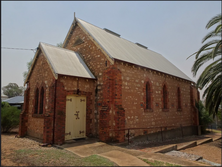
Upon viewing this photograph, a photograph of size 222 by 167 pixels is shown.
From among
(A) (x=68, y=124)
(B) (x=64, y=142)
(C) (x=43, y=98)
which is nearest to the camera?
(B) (x=64, y=142)

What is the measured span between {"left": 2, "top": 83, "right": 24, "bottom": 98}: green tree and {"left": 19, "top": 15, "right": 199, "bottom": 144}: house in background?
4557cm

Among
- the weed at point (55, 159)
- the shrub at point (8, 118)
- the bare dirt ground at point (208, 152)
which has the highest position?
the shrub at point (8, 118)

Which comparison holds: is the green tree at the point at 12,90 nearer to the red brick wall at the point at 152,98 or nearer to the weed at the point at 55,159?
the red brick wall at the point at 152,98

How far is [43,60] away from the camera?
1176 centimetres

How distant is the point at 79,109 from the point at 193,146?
7.96m

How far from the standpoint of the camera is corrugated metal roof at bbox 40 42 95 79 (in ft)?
34.9

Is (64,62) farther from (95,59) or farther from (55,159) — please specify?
(55,159)

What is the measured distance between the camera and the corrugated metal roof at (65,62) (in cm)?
1065

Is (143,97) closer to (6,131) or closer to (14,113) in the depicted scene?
(14,113)

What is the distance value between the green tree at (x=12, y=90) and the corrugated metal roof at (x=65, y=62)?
46.8 meters

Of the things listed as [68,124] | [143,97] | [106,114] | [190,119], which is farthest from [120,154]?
[190,119]

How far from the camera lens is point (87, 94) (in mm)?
11555

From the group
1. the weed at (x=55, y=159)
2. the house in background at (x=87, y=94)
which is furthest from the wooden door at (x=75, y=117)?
the weed at (x=55, y=159)

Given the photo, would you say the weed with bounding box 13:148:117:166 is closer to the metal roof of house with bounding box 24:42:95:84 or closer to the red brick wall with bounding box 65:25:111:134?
the metal roof of house with bounding box 24:42:95:84
